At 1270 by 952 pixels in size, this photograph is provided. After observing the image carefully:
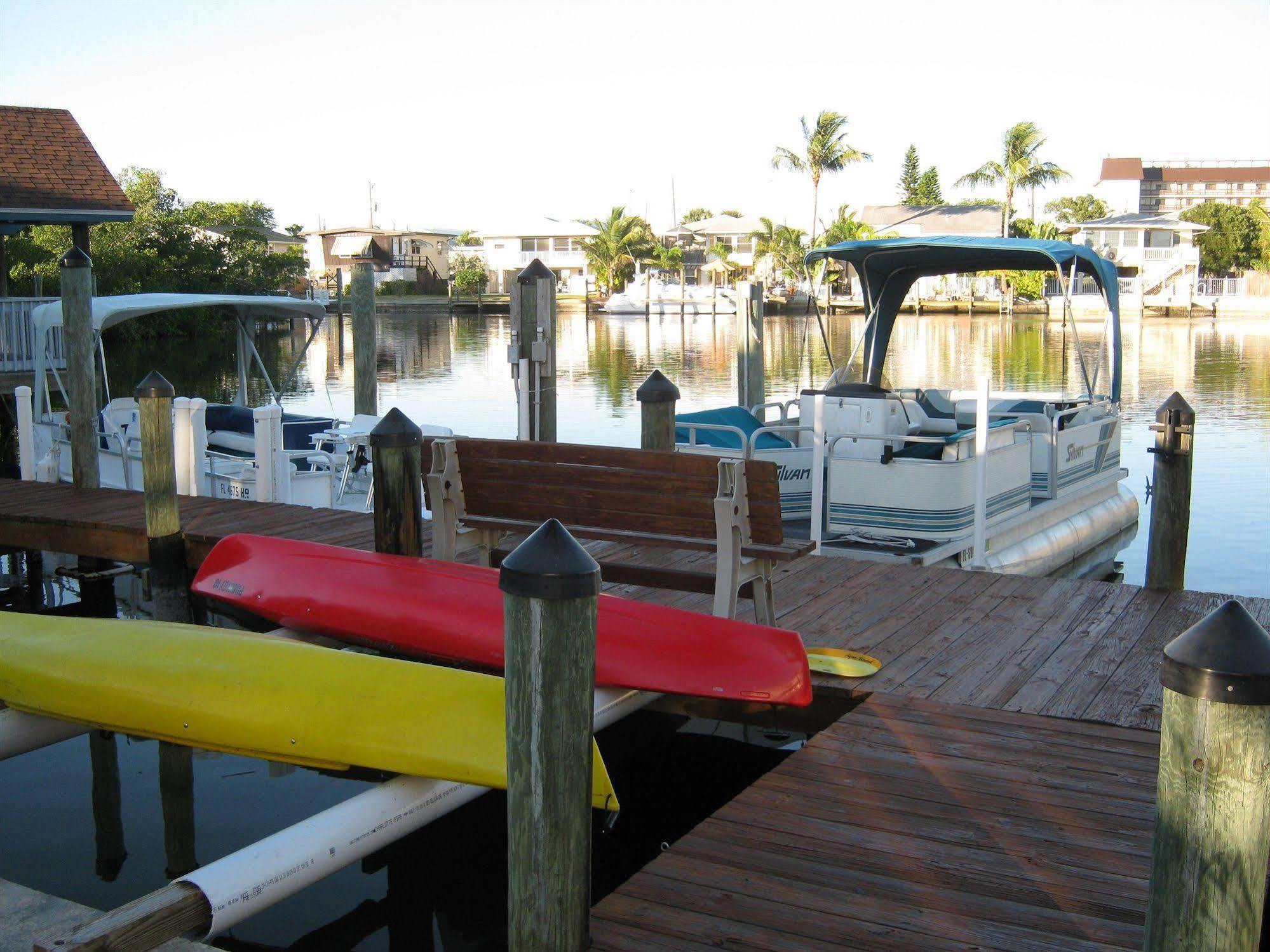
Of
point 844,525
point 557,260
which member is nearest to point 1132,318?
point 557,260

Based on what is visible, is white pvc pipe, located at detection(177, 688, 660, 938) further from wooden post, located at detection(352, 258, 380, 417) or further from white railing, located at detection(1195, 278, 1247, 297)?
white railing, located at detection(1195, 278, 1247, 297)

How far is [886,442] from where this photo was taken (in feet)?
31.1

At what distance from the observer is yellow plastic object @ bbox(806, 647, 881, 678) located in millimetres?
5750

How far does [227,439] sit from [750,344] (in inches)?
236

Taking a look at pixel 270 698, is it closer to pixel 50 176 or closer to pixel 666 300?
pixel 50 176

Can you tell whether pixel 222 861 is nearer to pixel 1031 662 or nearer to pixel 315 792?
pixel 315 792

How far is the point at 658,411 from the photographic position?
27.9 ft

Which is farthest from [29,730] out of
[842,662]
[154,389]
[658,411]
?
[658,411]

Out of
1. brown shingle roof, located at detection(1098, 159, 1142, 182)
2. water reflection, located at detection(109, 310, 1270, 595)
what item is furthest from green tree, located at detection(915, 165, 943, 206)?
brown shingle roof, located at detection(1098, 159, 1142, 182)

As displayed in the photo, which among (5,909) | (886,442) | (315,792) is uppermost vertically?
(886,442)

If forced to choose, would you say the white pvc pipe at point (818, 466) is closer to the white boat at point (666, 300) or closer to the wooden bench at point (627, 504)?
the wooden bench at point (627, 504)

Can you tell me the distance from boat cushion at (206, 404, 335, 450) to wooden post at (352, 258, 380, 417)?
80 cm

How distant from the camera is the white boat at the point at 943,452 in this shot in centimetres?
948

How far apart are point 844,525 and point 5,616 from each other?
20.0ft
